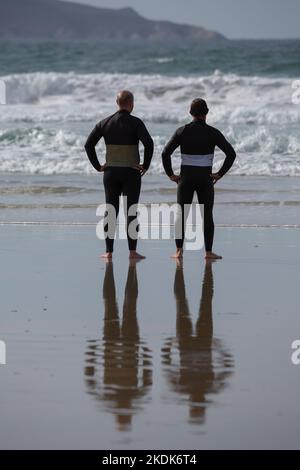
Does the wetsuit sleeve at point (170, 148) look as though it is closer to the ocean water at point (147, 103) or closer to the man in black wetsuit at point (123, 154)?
the man in black wetsuit at point (123, 154)

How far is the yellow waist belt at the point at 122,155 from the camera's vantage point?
1088 cm

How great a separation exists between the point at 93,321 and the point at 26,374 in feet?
5.07

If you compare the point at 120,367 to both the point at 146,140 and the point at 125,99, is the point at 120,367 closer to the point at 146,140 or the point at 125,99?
the point at 146,140

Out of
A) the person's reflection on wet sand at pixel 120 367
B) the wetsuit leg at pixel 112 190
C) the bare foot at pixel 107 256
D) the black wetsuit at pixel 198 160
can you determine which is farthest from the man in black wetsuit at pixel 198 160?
the person's reflection on wet sand at pixel 120 367

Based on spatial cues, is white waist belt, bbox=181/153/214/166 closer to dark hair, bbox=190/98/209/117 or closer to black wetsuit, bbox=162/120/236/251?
black wetsuit, bbox=162/120/236/251

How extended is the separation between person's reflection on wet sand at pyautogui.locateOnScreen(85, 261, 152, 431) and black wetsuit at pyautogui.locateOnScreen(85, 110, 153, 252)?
8.00ft

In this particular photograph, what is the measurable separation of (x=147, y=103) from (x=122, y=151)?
97.4 ft

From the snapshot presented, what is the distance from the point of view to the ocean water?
21469 millimetres

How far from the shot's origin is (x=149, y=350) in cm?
706

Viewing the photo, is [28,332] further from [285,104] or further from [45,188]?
[285,104]

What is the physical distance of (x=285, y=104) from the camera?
3634 cm

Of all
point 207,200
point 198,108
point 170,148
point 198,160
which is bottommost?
point 207,200

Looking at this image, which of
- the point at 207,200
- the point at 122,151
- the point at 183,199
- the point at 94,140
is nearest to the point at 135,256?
the point at 183,199
